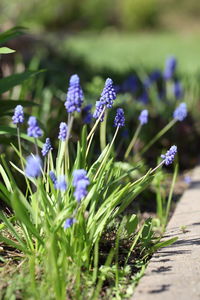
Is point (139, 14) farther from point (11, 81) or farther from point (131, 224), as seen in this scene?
point (131, 224)

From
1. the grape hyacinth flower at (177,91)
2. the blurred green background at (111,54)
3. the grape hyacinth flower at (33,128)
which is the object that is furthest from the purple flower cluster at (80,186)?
the grape hyacinth flower at (177,91)

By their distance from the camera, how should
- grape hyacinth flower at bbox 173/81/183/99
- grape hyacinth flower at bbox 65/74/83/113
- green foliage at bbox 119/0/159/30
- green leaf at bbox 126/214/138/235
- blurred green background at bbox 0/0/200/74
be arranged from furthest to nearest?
1. green foliage at bbox 119/0/159/30
2. blurred green background at bbox 0/0/200/74
3. grape hyacinth flower at bbox 173/81/183/99
4. green leaf at bbox 126/214/138/235
5. grape hyacinth flower at bbox 65/74/83/113

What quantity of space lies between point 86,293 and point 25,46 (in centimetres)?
670

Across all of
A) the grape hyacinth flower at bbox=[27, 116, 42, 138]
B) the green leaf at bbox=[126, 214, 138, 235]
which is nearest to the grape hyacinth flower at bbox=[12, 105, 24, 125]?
the grape hyacinth flower at bbox=[27, 116, 42, 138]

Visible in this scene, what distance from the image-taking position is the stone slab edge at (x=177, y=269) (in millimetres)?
1984

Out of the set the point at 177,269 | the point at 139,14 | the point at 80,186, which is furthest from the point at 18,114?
the point at 139,14

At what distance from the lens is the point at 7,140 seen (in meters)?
3.06

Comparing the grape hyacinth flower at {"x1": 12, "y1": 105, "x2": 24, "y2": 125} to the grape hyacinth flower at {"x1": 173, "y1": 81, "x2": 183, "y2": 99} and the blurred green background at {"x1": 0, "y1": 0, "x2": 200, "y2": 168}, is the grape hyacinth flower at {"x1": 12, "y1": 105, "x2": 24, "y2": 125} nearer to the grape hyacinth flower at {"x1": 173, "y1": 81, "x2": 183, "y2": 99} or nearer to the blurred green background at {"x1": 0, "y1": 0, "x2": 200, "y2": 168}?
the blurred green background at {"x1": 0, "y1": 0, "x2": 200, "y2": 168}

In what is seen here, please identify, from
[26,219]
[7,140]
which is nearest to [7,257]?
[26,219]

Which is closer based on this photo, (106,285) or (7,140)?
(106,285)

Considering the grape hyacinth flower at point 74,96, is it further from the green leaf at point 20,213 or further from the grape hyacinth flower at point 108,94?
the green leaf at point 20,213

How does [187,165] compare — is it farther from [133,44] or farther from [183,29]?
[183,29]

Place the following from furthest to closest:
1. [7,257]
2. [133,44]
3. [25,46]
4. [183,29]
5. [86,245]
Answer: [183,29]
[133,44]
[25,46]
[7,257]
[86,245]

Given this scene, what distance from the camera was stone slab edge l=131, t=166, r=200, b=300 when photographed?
1984mm
